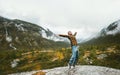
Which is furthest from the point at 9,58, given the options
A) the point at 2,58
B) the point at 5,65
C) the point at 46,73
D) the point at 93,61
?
the point at 46,73

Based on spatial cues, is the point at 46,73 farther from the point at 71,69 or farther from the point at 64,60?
the point at 64,60

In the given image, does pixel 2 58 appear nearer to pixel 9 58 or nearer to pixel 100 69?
pixel 9 58

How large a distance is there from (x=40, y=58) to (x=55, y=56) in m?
9.74

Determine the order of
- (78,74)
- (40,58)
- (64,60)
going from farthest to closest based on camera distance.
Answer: (40,58) → (64,60) → (78,74)

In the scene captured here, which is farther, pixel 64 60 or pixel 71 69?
pixel 64 60

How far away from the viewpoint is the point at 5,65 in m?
171

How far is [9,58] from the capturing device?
195 metres

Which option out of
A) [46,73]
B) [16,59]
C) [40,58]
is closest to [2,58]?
[16,59]

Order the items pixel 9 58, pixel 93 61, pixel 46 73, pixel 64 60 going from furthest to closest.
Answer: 1. pixel 9 58
2. pixel 64 60
3. pixel 93 61
4. pixel 46 73

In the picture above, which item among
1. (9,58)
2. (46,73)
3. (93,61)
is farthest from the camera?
(9,58)

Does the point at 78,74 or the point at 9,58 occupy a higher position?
the point at 9,58

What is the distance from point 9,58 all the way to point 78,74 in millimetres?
168499

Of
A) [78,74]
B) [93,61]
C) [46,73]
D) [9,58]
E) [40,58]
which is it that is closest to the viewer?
[78,74]

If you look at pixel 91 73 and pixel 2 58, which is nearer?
pixel 91 73
